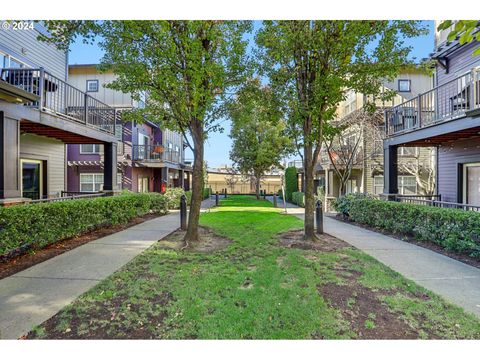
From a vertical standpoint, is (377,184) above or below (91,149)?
below

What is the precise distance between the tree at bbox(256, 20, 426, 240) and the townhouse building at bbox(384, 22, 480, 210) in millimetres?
2411

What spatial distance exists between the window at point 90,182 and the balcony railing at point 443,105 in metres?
16.3

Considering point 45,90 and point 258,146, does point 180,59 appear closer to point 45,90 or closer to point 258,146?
point 45,90

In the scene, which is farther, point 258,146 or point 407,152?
point 258,146

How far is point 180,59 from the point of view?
6.18 metres

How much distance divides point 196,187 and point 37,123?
14.0 feet

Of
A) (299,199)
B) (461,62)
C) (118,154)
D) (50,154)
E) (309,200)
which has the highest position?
(461,62)

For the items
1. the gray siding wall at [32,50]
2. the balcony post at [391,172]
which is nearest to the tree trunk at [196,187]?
the gray siding wall at [32,50]

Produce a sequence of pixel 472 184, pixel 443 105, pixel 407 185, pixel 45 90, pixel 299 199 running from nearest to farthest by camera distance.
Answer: pixel 45 90, pixel 472 184, pixel 443 105, pixel 407 185, pixel 299 199

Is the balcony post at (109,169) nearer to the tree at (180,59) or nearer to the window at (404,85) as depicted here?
the tree at (180,59)

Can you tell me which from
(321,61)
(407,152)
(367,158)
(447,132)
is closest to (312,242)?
(321,61)

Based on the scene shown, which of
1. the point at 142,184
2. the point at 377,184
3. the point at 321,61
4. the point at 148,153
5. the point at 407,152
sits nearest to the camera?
the point at 321,61
